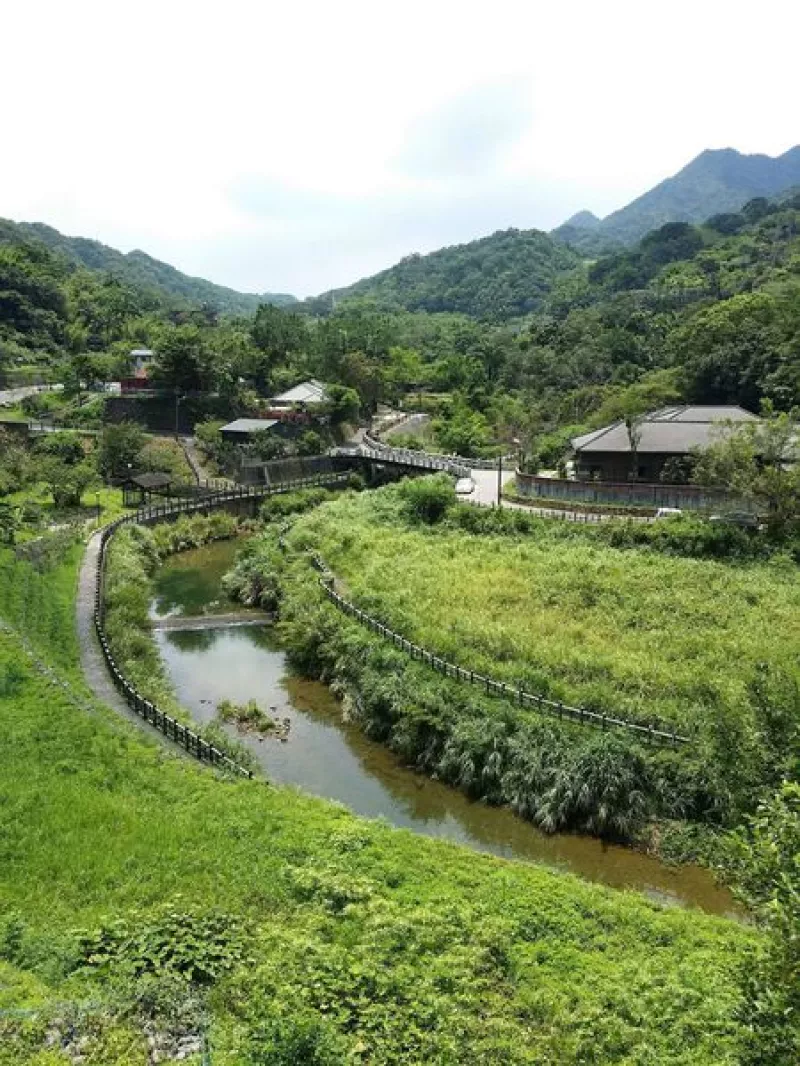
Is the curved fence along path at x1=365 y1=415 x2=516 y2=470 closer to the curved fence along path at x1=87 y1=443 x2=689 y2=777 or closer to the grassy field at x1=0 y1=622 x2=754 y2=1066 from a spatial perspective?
the curved fence along path at x1=87 y1=443 x2=689 y2=777

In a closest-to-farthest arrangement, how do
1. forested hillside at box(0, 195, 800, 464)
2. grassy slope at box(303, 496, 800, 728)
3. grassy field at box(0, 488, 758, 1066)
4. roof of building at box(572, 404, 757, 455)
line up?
grassy field at box(0, 488, 758, 1066), grassy slope at box(303, 496, 800, 728), roof of building at box(572, 404, 757, 455), forested hillside at box(0, 195, 800, 464)

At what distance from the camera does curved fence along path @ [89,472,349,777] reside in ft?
71.1

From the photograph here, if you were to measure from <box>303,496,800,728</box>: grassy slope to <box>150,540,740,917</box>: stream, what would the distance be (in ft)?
13.3

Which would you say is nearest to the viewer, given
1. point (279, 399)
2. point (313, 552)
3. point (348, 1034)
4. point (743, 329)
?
point (348, 1034)

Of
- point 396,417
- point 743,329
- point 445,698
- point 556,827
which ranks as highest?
point 743,329

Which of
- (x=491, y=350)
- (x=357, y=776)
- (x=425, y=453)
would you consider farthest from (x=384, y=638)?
(x=491, y=350)

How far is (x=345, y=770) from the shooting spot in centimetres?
2441

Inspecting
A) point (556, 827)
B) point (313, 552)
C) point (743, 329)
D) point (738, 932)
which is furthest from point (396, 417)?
point (738, 932)

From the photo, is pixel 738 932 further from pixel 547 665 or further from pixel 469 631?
pixel 469 631

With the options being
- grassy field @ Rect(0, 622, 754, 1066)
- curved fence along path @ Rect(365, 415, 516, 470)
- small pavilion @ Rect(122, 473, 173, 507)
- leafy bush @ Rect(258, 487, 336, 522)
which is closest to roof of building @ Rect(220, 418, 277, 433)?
curved fence along path @ Rect(365, 415, 516, 470)

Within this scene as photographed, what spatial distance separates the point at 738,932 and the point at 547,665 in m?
10.8

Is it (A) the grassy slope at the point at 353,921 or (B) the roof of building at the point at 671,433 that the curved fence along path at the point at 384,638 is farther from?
(B) the roof of building at the point at 671,433

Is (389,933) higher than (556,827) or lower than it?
higher

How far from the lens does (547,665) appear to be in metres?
25.3
